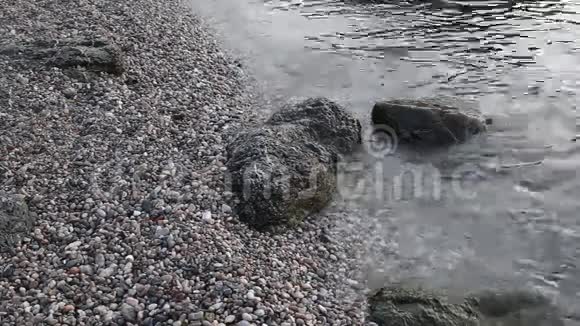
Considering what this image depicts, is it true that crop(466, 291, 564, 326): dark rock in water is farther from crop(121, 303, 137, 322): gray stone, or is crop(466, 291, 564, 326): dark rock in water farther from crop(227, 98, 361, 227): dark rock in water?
crop(121, 303, 137, 322): gray stone

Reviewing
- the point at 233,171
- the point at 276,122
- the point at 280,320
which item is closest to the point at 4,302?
the point at 280,320

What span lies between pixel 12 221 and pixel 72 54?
19.4 feet

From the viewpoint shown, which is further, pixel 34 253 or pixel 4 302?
pixel 34 253

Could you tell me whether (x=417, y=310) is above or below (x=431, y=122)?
below

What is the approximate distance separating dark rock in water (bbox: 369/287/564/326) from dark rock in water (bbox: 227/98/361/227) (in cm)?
220

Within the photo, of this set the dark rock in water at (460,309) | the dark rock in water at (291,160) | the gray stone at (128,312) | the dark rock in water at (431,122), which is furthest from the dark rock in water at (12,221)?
the dark rock in water at (431,122)

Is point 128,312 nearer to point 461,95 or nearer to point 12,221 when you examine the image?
point 12,221

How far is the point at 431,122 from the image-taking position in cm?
1198

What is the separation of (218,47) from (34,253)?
10.6m

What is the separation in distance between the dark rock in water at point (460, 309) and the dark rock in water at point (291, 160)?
2.20 meters

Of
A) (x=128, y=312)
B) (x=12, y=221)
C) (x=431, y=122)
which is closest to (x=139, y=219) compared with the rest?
(x=12, y=221)

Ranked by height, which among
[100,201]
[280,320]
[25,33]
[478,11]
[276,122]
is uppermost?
[478,11]

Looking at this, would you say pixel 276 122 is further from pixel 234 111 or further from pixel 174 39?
pixel 174 39

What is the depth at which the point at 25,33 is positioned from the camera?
14148 mm
